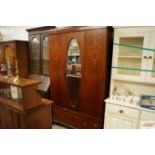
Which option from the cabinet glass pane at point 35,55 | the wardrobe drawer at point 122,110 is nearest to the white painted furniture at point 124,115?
the wardrobe drawer at point 122,110

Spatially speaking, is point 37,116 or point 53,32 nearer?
point 37,116

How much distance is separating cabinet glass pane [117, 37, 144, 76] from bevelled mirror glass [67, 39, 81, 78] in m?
0.62

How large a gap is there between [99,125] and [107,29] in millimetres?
1387

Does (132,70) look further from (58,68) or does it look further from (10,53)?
(10,53)

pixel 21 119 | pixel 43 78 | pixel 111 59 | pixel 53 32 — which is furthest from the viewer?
pixel 43 78

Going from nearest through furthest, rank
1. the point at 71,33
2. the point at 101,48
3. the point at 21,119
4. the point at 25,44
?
1. the point at 21,119
2. the point at 101,48
3. the point at 71,33
4. the point at 25,44

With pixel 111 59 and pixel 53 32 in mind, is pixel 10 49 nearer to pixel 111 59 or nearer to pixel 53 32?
pixel 53 32

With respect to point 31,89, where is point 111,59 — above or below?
above

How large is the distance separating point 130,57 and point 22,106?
1.57 m

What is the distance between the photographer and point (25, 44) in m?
3.18

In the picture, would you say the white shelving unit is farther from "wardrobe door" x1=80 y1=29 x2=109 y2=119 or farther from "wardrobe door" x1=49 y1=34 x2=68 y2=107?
"wardrobe door" x1=49 y1=34 x2=68 y2=107

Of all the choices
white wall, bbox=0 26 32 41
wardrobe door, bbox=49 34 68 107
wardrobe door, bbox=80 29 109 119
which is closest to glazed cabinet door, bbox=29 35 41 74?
wardrobe door, bbox=49 34 68 107

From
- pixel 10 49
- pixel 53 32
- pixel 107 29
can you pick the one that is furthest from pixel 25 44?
pixel 107 29

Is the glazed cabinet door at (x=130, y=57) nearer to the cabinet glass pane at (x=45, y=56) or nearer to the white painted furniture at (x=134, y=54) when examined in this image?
the white painted furniture at (x=134, y=54)
